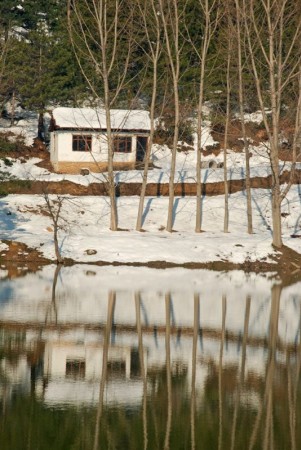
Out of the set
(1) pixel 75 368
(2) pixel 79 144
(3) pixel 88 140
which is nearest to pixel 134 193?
(2) pixel 79 144

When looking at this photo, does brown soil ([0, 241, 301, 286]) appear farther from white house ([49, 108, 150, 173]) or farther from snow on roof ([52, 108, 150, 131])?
snow on roof ([52, 108, 150, 131])

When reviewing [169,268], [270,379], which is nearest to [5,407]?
[270,379]

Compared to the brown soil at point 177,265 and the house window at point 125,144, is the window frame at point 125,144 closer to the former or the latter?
the house window at point 125,144

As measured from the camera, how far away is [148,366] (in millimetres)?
20859

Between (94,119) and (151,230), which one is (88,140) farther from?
(151,230)

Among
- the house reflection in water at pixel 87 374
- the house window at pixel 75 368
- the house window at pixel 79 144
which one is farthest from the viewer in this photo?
the house window at pixel 79 144

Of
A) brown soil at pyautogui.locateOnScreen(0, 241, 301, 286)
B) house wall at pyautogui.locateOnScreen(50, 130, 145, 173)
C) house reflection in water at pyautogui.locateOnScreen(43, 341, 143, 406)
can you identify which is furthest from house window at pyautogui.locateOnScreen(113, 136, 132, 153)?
house reflection in water at pyautogui.locateOnScreen(43, 341, 143, 406)

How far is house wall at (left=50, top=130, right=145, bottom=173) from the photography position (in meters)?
60.1

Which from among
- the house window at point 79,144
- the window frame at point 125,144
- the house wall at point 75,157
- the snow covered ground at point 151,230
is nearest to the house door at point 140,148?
the window frame at point 125,144

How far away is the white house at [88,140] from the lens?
197ft

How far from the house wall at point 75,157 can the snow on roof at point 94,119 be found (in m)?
0.61

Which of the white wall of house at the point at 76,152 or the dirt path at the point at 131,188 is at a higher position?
the white wall of house at the point at 76,152

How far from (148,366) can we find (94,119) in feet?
141

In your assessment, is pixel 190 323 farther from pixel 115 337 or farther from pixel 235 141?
pixel 235 141
